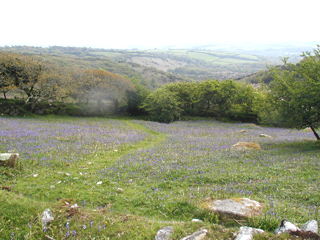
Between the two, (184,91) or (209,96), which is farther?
(184,91)

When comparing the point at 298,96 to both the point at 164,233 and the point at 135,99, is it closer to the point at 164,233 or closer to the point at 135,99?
the point at 164,233

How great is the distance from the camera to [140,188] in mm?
10188

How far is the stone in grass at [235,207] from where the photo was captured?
6.41 meters

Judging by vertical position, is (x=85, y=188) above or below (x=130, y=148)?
above

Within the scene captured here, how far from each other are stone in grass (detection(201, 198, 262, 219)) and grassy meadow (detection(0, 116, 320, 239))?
234 millimetres

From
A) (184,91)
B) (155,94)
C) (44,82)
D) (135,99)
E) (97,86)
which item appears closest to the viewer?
(44,82)

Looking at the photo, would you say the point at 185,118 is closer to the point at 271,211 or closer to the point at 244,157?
the point at 244,157

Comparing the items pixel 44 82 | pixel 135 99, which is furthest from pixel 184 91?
pixel 44 82

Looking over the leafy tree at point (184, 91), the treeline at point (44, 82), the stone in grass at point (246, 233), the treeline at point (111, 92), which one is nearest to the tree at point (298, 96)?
the treeline at point (111, 92)

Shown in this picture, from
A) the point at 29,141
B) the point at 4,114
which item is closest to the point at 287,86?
the point at 29,141

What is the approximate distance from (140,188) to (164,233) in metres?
4.75

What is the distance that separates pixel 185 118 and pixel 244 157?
40.4 meters

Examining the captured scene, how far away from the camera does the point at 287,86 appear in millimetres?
20531

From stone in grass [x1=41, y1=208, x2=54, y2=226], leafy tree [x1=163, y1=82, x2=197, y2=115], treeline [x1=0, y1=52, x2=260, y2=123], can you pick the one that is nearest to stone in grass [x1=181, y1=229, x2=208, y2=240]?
stone in grass [x1=41, y1=208, x2=54, y2=226]
